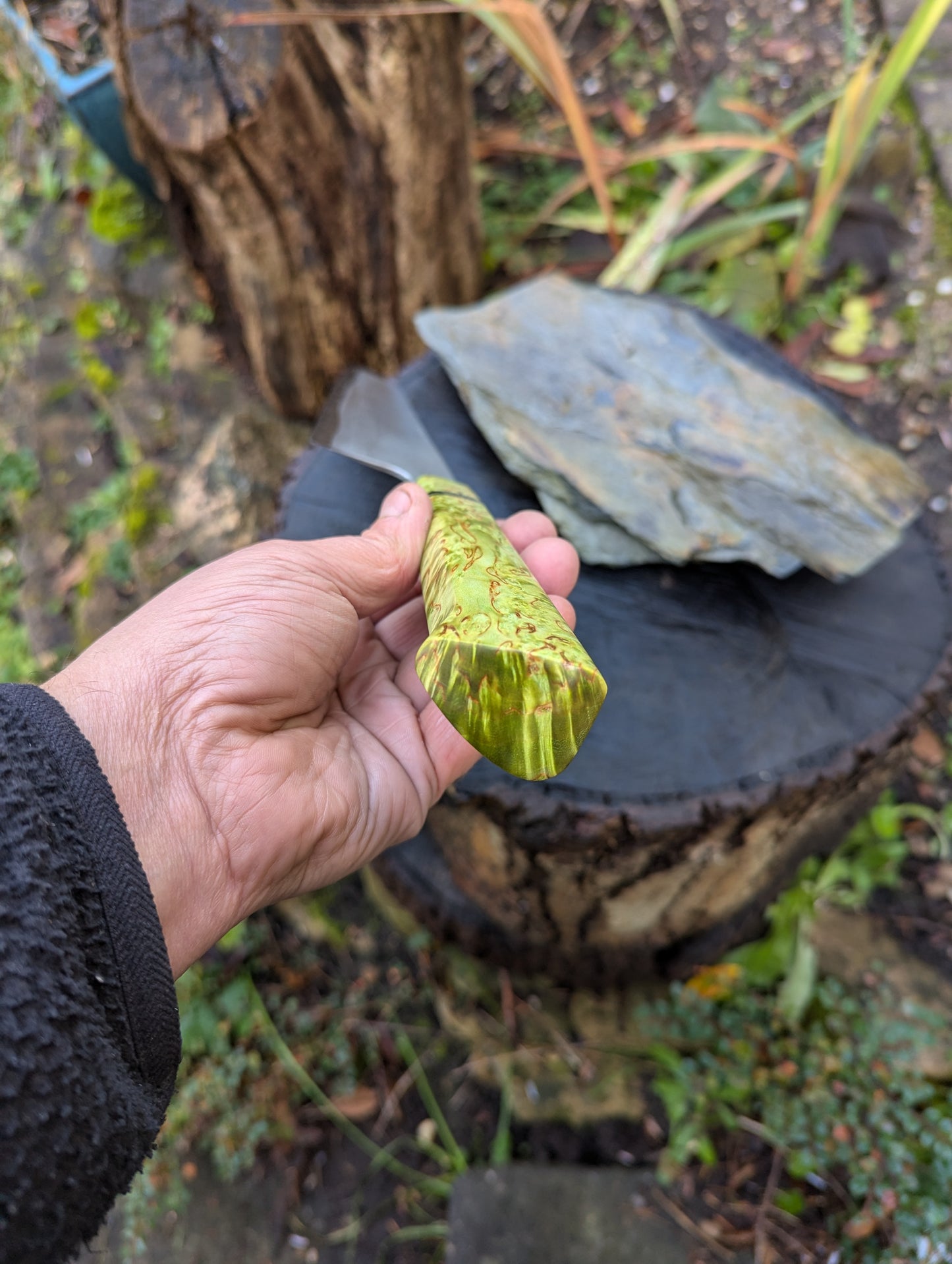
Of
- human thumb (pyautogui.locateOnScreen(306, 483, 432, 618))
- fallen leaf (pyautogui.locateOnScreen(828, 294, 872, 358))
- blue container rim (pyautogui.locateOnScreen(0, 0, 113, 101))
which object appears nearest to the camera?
human thumb (pyautogui.locateOnScreen(306, 483, 432, 618))

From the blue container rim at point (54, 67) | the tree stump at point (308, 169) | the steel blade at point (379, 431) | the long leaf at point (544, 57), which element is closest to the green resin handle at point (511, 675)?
the steel blade at point (379, 431)

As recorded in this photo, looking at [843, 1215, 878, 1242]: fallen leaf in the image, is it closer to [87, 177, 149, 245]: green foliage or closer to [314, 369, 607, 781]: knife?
[314, 369, 607, 781]: knife

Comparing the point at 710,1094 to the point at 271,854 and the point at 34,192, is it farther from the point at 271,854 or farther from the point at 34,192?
the point at 34,192

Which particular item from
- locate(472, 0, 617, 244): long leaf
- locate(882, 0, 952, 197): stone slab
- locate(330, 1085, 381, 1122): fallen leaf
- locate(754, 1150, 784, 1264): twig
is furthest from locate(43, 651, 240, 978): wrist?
locate(882, 0, 952, 197): stone slab

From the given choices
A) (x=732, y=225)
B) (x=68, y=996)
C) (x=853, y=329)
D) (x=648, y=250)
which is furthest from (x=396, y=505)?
(x=853, y=329)

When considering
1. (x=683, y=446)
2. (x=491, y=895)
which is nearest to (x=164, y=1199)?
(x=491, y=895)
